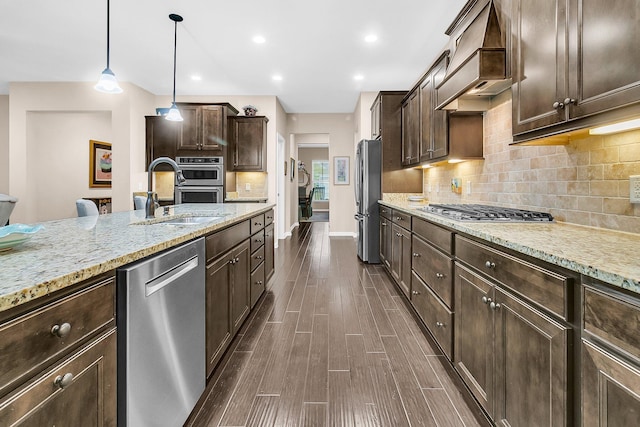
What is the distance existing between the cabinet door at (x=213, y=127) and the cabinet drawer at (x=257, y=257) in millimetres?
3023

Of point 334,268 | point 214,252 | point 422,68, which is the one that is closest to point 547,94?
point 214,252

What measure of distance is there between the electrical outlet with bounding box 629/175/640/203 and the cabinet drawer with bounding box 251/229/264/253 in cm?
235

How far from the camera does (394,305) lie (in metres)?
2.96

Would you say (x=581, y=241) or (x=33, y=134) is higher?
(x=33, y=134)

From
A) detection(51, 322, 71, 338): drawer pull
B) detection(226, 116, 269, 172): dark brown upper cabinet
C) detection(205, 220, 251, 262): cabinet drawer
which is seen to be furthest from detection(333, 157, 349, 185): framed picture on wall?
detection(51, 322, 71, 338): drawer pull

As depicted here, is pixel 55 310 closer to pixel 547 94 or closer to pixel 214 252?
pixel 214 252

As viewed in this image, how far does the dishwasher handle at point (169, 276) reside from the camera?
1085 mm

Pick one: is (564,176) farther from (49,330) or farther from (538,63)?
(49,330)

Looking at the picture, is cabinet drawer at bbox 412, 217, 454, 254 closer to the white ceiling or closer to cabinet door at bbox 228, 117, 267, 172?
the white ceiling

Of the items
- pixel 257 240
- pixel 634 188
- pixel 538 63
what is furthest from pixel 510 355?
pixel 257 240

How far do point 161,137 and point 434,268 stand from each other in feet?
17.1

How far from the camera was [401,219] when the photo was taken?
124 inches

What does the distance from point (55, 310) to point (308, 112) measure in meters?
7.16

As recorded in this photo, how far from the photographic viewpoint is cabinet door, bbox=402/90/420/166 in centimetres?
362
